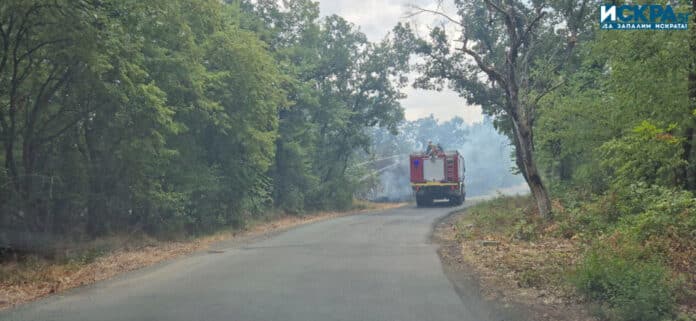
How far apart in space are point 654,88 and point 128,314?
33.8ft

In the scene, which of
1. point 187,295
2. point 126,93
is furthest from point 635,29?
point 126,93

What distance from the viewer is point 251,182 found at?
920 inches

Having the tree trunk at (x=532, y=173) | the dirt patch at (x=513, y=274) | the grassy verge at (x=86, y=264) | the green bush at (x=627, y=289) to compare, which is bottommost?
the grassy verge at (x=86, y=264)

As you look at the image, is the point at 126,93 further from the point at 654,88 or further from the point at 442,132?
the point at 442,132

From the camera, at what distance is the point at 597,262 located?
8.27 m

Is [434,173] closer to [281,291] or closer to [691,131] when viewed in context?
[691,131]

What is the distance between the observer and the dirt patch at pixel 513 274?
7.70m

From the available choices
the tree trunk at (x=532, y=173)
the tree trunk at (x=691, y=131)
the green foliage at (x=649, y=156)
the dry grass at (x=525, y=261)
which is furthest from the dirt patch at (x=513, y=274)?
the tree trunk at (x=691, y=131)

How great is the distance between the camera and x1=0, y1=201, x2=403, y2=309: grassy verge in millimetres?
10359

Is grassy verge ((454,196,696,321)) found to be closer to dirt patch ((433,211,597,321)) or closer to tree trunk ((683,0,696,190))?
dirt patch ((433,211,597,321))

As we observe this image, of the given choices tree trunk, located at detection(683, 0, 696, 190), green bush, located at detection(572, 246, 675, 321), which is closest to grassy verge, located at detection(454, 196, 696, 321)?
green bush, located at detection(572, 246, 675, 321)

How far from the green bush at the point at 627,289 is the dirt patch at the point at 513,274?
0.27 m

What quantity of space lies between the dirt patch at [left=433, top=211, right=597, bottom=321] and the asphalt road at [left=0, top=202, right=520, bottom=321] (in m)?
0.40

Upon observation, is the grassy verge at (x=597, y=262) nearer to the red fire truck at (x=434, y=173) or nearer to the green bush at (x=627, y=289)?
the green bush at (x=627, y=289)
